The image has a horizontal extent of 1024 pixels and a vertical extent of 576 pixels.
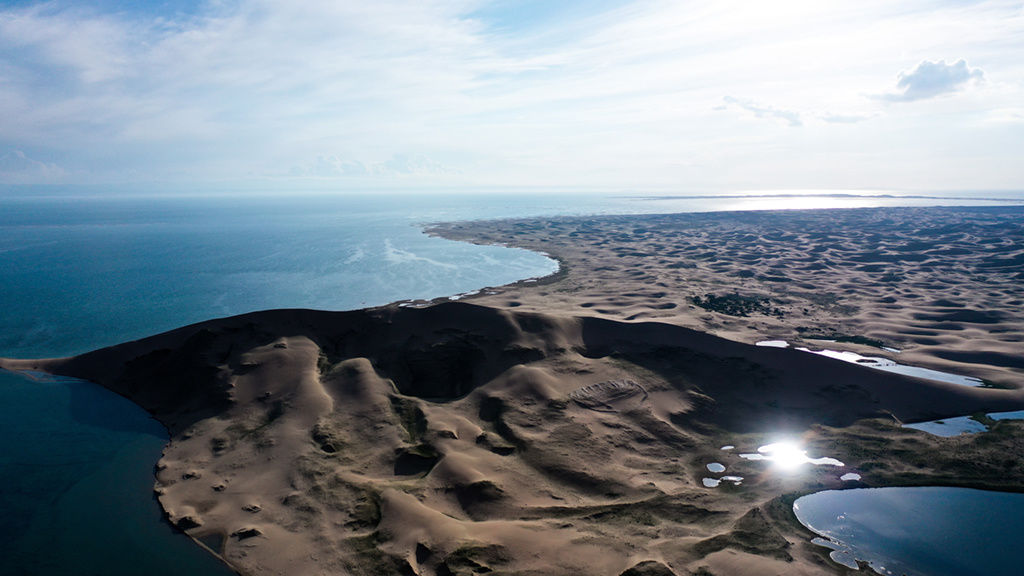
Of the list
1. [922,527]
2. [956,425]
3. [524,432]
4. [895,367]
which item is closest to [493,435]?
[524,432]

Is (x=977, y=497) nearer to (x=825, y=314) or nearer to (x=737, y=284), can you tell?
(x=825, y=314)

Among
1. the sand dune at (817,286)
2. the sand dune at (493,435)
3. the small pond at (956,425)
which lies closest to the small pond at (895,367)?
the sand dune at (817,286)

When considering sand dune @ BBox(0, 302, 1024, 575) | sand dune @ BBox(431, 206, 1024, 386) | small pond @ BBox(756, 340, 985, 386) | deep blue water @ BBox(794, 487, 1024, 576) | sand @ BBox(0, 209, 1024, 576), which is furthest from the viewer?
sand dune @ BBox(431, 206, 1024, 386)

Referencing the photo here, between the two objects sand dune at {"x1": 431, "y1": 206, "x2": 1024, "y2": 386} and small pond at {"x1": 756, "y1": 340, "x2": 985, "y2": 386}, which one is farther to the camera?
sand dune at {"x1": 431, "y1": 206, "x2": 1024, "y2": 386}

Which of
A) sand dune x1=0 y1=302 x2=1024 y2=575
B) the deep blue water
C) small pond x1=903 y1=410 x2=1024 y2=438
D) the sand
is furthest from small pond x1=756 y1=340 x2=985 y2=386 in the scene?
the deep blue water

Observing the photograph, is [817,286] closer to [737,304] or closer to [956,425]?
[737,304]

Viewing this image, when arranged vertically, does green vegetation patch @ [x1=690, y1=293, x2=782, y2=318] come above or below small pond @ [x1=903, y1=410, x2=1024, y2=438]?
above

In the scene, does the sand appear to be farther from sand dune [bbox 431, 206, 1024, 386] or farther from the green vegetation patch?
the green vegetation patch
